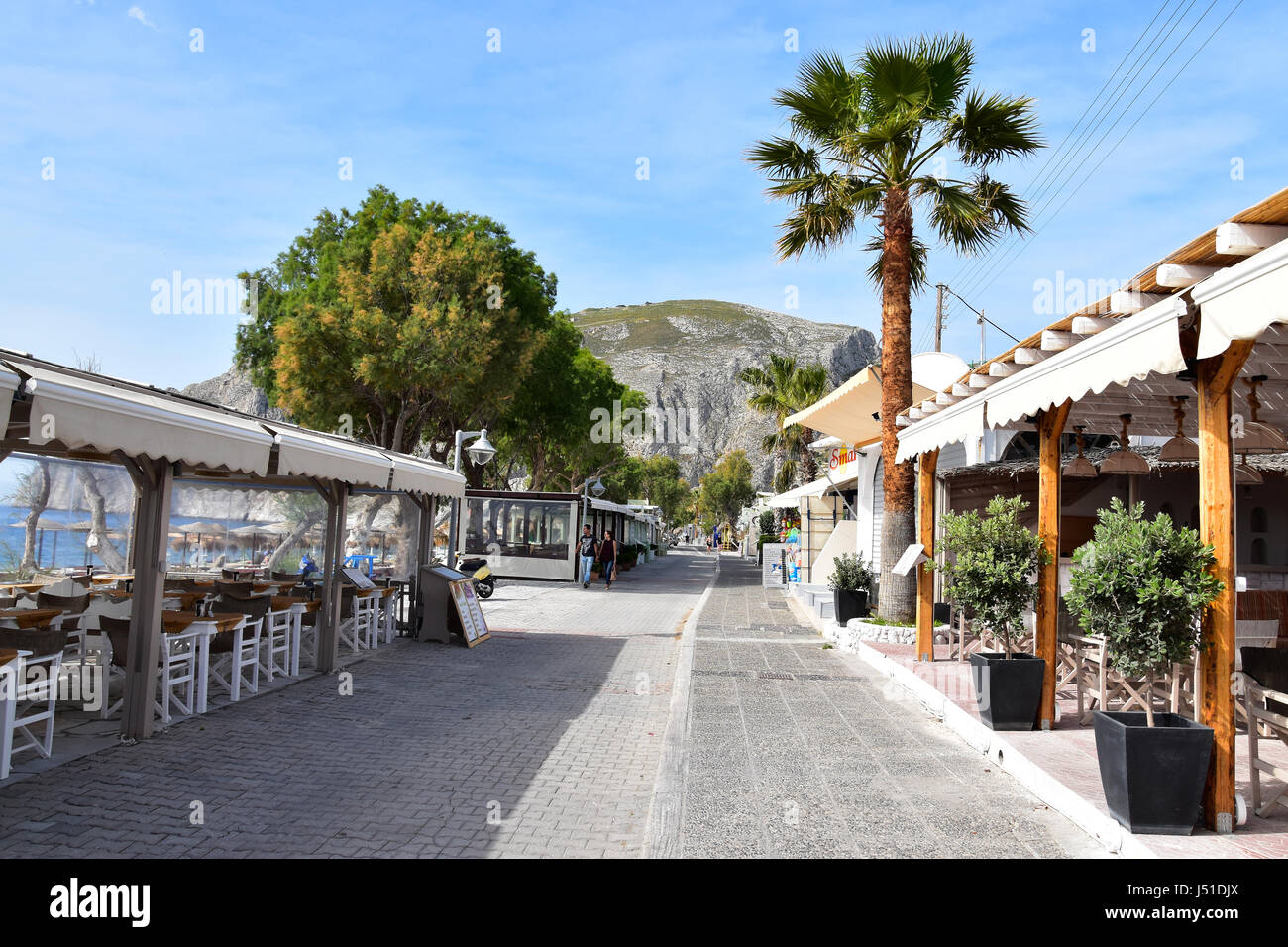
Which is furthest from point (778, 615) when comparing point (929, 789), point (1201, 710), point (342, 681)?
point (1201, 710)

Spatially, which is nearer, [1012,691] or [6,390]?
[6,390]

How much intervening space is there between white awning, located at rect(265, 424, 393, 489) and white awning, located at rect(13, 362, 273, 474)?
1.41ft

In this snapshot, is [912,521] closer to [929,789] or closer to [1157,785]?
[929,789]

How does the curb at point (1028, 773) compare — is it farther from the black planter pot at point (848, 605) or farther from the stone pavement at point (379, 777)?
the black planter pot at point (848, 605)

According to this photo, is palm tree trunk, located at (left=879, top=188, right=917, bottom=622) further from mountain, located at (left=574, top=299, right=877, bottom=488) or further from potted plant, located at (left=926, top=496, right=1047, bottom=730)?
mountain, located at (left=574, top=299, right=877, bottom=488)

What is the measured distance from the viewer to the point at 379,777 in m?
5.31

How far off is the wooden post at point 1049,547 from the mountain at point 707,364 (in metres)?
114

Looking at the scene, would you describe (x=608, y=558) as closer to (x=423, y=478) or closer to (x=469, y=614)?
(x=469, y=614)

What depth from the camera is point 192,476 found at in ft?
39.6

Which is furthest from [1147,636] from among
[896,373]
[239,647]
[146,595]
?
[896,373]

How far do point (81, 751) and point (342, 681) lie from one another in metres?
2.92

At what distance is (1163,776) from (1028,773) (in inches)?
51.4

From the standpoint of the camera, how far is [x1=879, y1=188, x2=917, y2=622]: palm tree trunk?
36.5 feet

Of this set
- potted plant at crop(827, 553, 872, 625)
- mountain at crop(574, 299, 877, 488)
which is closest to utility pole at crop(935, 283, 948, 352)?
potted plant at crop(827, 553, 872, 625)
